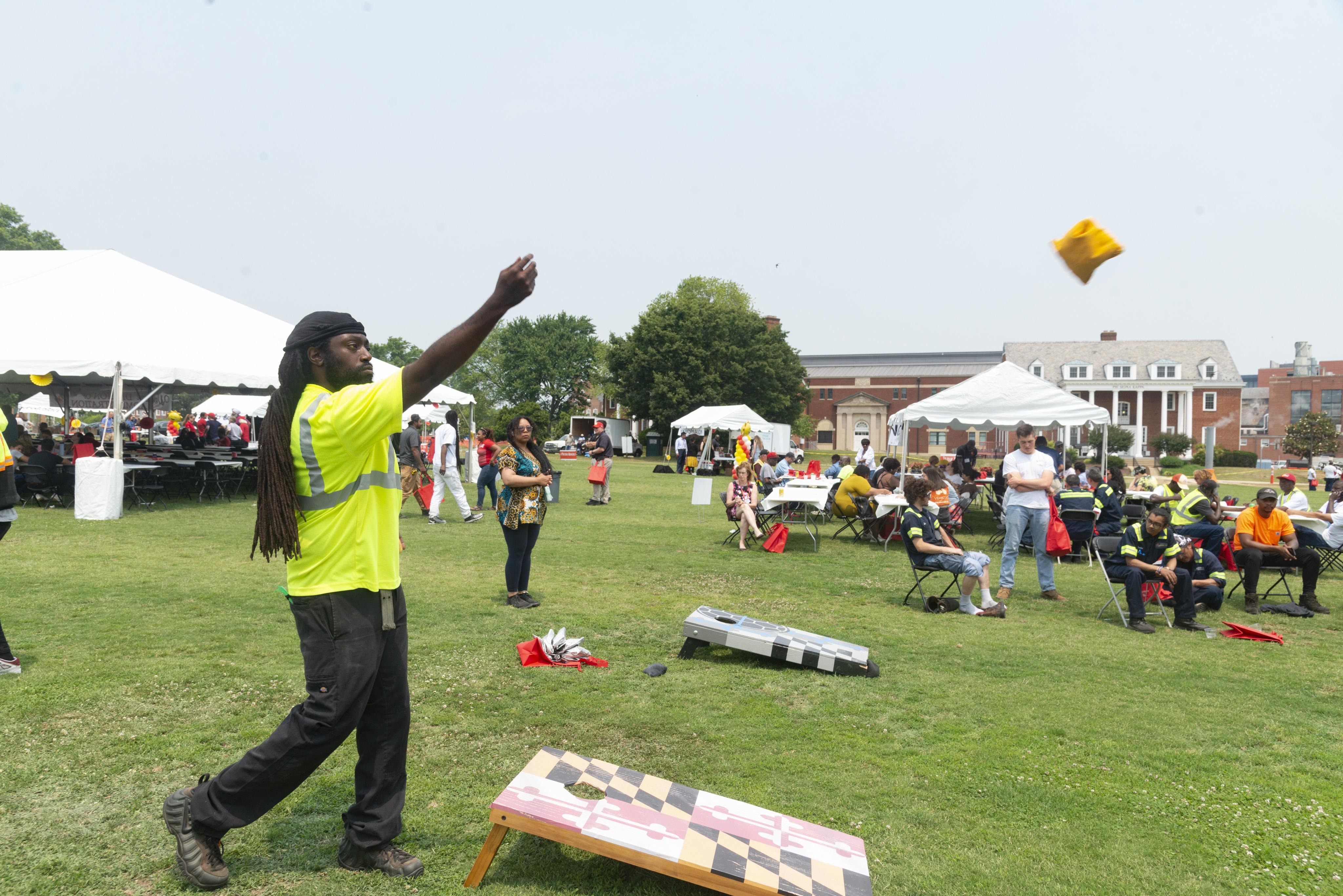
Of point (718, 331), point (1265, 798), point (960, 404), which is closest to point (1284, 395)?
point (718, 331)

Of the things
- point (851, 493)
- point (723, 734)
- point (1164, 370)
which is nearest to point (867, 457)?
point (851, 493)

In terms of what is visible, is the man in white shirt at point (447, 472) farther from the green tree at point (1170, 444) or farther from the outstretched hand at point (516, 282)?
the green tree at point (1170, 444)

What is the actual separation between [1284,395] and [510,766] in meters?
102

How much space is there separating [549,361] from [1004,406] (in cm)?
6893

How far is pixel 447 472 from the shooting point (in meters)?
15.4

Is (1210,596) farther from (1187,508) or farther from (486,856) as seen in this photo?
(486,856)

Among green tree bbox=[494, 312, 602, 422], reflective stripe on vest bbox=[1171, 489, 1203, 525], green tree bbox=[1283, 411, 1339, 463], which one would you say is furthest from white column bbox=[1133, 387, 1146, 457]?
reflective stripe on vest bbox=[1171, 489, 1203, 525]

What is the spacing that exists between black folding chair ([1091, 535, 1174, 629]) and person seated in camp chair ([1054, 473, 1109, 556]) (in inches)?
60.5

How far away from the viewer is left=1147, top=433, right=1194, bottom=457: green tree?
6309 cm

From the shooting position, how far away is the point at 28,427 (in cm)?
3097

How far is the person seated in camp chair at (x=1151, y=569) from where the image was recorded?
316 inches

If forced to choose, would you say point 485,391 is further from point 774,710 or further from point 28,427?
point 774,710

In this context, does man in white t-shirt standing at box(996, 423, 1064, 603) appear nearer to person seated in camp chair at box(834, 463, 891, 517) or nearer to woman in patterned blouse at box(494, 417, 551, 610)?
person seated in camp chair at box(834, 463, 891, 517)

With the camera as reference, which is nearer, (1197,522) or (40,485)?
(1197,522)
